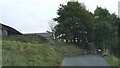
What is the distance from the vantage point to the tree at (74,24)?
5122cm

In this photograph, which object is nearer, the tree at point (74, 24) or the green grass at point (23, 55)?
the green grass at point (23, 55)

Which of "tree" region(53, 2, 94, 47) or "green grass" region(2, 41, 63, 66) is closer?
"green grass" region(2, 41, 63, 66)

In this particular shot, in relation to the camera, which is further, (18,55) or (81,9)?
(81,9)

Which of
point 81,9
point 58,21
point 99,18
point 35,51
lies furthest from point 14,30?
point 35,51

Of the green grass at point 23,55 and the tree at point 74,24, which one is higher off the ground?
the tree at point 74,24

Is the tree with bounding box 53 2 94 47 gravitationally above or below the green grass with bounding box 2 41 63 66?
above

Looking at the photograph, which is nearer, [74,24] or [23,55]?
[23,55]

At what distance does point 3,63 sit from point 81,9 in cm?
3614

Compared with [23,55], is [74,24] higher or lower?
higher

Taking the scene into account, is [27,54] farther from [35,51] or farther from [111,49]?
[111,49]

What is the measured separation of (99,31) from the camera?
165ft

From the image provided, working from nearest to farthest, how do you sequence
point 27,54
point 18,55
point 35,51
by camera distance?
point 18,55 → point 27,54 → point 35,51

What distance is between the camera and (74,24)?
168ft

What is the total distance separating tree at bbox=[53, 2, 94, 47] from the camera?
5122 centimetres
